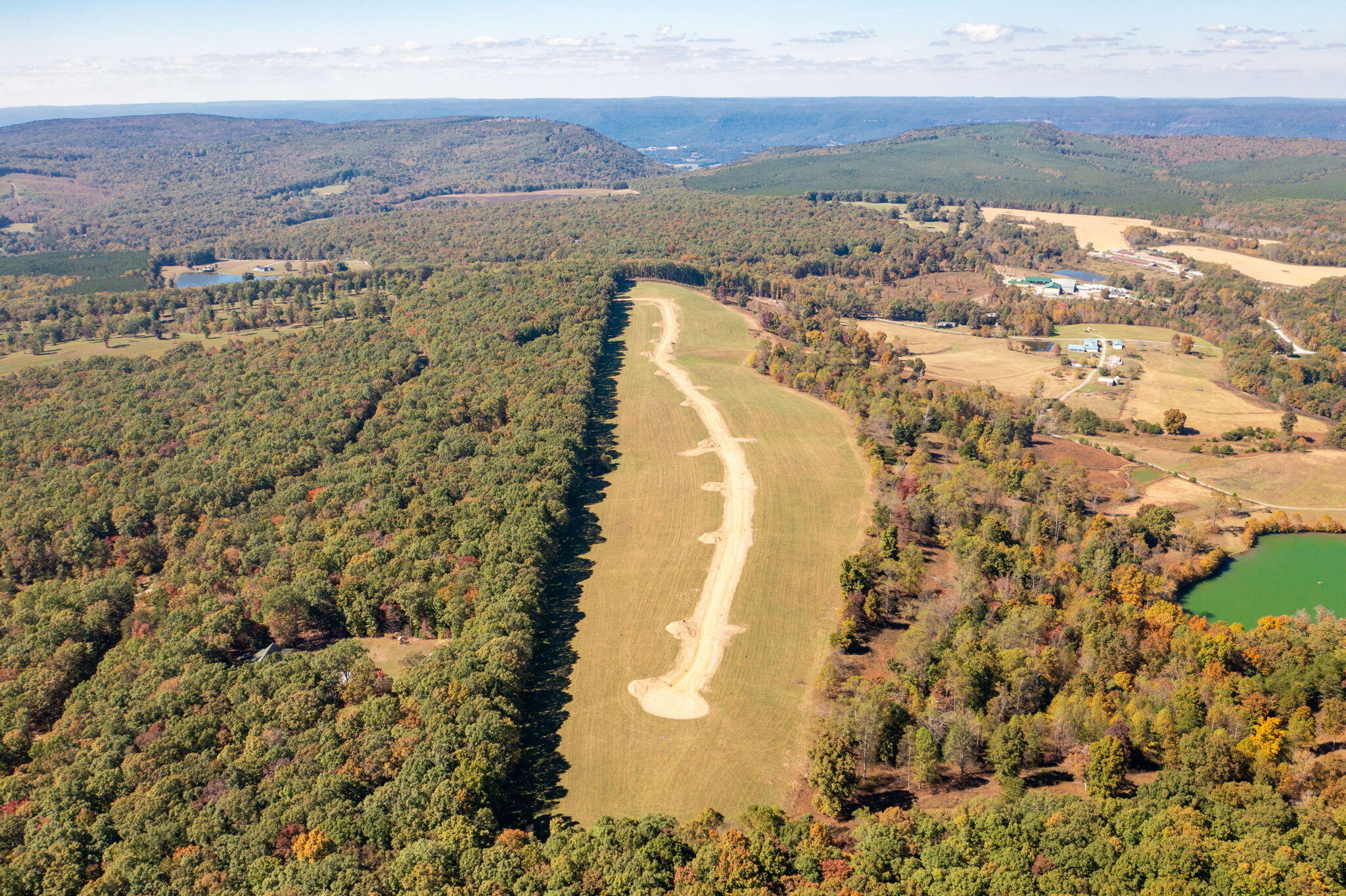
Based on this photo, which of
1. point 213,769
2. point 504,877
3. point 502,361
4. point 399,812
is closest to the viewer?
point 504,877

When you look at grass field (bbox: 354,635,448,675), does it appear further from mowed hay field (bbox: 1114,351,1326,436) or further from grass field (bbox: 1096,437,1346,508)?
mowed hay field (bbox: 1114,351,1326,436)

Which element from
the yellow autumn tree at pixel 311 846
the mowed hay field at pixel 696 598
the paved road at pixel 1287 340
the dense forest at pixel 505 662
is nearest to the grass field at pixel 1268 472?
the dense forest at pixel 505 662

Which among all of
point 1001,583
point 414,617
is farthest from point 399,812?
point 1001,583

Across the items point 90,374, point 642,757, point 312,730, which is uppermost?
point 90,374

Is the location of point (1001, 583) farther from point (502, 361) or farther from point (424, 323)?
point (424, 323)

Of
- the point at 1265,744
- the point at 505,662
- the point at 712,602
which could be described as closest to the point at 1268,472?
the point at 1265,744

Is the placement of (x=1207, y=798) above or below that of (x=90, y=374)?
below

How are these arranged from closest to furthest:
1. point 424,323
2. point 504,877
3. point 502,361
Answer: point 504,877, point 502,361, point 424,323
